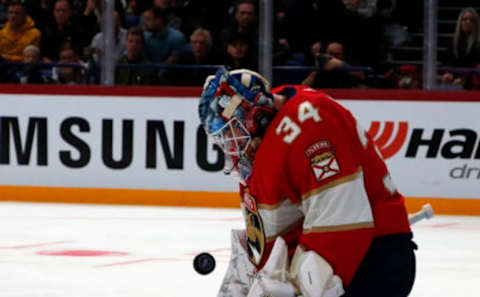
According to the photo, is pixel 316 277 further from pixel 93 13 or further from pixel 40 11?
pixel 40 11

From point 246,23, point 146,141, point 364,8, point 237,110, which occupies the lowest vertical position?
point 146,141

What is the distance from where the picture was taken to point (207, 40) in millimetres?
9023

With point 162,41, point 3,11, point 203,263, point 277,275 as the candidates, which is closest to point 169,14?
point 162,41

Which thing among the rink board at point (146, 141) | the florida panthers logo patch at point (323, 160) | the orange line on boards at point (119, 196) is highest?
the florida panthers logo patch at point (323, 160)

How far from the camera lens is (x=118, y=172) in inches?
364

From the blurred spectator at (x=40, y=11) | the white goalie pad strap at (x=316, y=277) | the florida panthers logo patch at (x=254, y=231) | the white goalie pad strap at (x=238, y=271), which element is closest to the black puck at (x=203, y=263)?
the white goalie pad strap at (x=238, y=271)

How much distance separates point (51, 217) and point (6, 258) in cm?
210

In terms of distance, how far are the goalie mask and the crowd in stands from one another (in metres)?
6.26

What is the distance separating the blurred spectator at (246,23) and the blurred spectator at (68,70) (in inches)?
52.1

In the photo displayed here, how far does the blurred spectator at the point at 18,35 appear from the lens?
372 inches

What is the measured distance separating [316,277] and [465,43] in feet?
21.7

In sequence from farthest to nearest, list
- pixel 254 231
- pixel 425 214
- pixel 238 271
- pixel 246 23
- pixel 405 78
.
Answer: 1. pixel 405 78
2. pixel 246 23
3. pixel 238 271
4. pixel 425 214
5. pixel 254 231

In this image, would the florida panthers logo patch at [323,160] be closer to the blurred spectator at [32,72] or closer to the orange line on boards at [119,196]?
the orange line on boards at [119,196]

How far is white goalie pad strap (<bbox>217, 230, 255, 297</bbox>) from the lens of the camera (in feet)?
9.57
